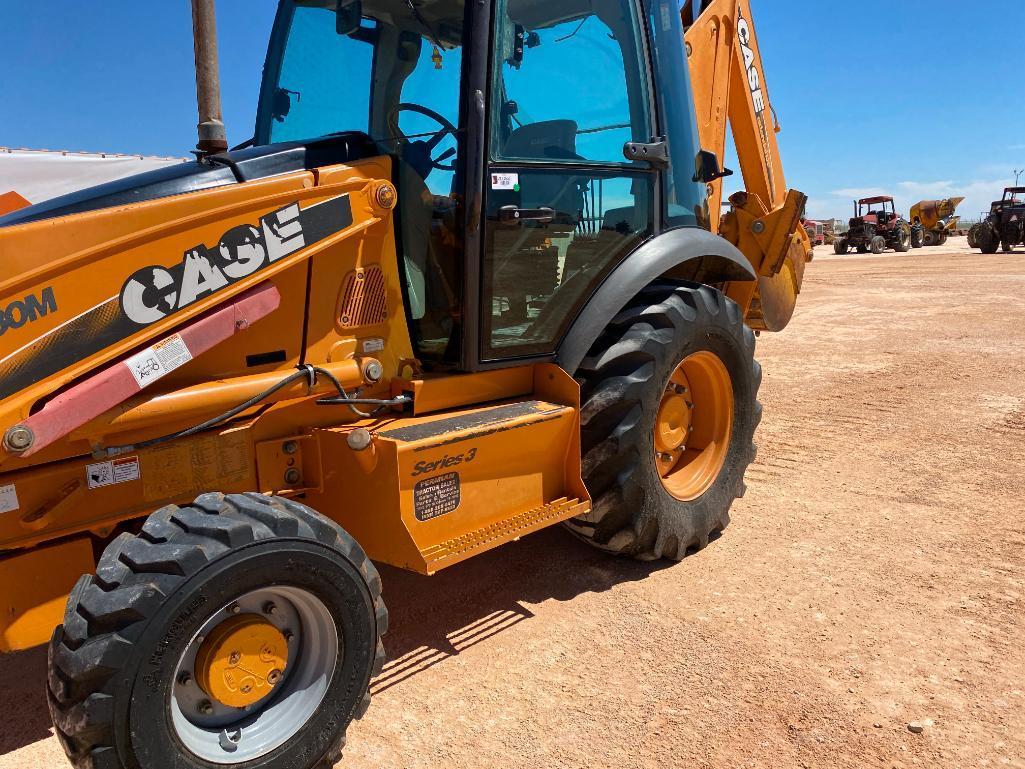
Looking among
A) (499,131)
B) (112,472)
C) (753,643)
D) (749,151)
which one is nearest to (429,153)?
(499,131)

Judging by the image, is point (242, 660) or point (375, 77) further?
point (375, 77)

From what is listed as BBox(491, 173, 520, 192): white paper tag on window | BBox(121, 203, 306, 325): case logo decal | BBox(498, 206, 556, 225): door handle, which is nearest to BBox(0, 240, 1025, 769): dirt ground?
BBox(121, 203, 306, 325): case logo decal

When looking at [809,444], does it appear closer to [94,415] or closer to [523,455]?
[523,455]

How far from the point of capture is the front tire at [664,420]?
11.3 ft

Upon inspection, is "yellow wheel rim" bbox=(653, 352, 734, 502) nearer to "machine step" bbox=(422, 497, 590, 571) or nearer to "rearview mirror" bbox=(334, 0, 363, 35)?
"machine step" bbox=(422, 497, 590, 571)

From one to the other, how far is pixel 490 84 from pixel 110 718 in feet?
7.84

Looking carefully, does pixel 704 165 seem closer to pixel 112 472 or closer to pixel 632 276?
pixel 632 276

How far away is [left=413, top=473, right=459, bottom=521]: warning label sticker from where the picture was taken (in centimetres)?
284

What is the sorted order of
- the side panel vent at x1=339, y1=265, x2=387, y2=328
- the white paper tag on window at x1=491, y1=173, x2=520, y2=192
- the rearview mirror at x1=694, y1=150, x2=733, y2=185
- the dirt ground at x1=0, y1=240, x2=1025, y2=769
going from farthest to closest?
the rearview mirror at x1=694, y1=150, x2=733, y2=185 < the white paper tag on window at x1=491, y1=173, x2=520, y2=192 < the side panel vent at x1=339, y1=265, x2=387, y2=328 < the dirt ground at x1=0, y1=240, x2=1025, y2=769

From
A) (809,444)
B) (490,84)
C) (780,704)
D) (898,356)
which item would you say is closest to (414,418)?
(490,84)

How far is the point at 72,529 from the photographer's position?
→ 7.97 feet

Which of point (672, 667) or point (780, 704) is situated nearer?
point (780, 704)

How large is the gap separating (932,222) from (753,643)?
39108 millimetres

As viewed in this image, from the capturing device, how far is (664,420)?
3977 millimetres
